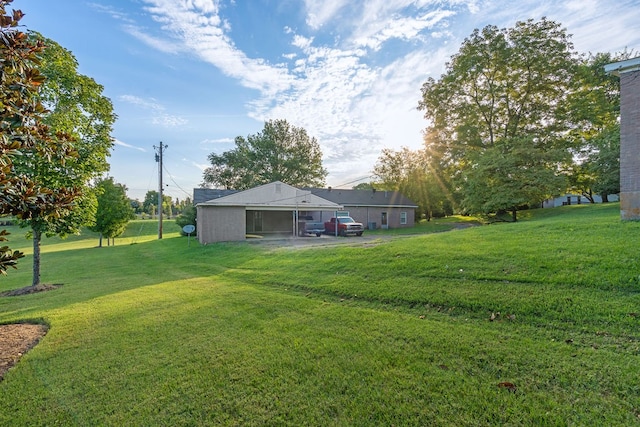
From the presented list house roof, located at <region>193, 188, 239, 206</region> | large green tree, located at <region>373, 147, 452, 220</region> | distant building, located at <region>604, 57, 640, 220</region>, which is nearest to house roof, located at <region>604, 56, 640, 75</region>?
distant building, located at <region>604, 57, 640, 220</region>

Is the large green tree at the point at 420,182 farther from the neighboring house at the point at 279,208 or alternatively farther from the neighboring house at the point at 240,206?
the neighboring house at the point at 240,206

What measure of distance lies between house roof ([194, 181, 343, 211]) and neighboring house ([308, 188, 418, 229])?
6.24m

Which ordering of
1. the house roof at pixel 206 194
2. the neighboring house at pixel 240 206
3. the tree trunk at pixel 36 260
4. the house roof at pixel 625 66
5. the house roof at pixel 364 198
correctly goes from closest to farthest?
the tree trunk at pixel 36 260, the house roof at pixel 625 66, the neighboring house at pixel 240 206, the house roof at pixel 206 194, the house roof at pixel 364 198

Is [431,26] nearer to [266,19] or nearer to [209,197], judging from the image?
[266,19]

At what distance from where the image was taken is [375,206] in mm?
27516

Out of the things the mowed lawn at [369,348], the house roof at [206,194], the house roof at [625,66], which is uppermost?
the house roof at [625,66]

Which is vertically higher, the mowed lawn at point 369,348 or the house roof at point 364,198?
the house roof at point 364,198

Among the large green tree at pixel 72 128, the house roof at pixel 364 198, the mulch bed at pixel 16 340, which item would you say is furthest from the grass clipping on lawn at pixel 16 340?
the house roof at pixel 364 198

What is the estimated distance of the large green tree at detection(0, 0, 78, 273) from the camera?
8.50ft

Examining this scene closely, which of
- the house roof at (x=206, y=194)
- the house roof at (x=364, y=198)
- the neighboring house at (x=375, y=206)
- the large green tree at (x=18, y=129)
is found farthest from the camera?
the house roof at (x=364, y=198)

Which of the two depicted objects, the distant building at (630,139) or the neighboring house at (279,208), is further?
the neighboring house at (279,208)

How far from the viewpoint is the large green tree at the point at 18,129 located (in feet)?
8.50

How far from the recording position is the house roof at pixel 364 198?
26.9 m

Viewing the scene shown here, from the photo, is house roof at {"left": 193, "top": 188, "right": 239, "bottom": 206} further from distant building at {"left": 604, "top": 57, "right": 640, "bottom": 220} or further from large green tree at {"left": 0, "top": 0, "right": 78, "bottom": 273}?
distant building at {"left": 604, "top": 57, "right": 640, "bottom": 220}
